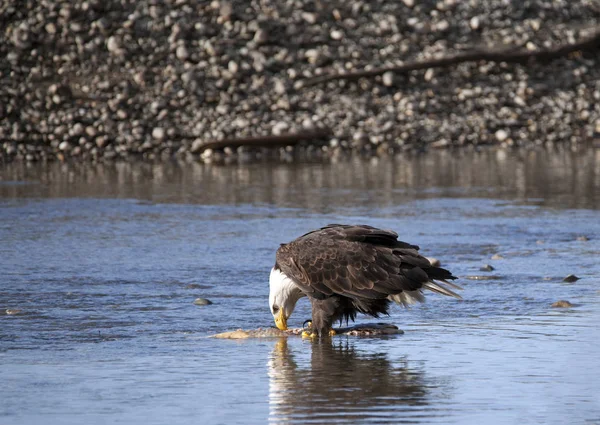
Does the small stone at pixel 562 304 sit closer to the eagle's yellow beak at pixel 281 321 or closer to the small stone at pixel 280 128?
the eagle's yellow beak at pixel 281 321

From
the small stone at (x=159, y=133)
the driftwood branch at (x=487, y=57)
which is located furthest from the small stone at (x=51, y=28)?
the driftwood branch at (x=487, y=57)

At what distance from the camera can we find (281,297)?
7.39 metres

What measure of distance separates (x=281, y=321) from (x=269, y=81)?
1283cm

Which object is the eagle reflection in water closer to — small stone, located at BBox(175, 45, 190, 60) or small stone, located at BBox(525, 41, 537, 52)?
small stone, located at BBox(175, 45, 190, 60)

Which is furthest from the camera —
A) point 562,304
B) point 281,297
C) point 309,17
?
point 309,17

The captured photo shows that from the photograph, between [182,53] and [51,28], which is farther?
[51,28]

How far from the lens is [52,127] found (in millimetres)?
19219

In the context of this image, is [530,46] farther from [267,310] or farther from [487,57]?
[267,310]

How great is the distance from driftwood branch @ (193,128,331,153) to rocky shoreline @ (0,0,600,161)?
69 mm

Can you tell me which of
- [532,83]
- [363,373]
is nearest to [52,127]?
[532,83]

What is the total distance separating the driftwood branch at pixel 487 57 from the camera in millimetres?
19859

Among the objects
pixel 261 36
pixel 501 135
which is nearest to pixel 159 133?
pixel 261 36

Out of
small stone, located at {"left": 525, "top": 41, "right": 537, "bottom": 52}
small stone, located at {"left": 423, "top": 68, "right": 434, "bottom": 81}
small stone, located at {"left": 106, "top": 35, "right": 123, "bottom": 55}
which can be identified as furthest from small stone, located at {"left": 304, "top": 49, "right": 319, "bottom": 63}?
small stone, located at {"left": 525, "top": 41, "right": 537, "bottom": 52}

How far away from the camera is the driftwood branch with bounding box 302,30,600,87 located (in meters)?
19.9
